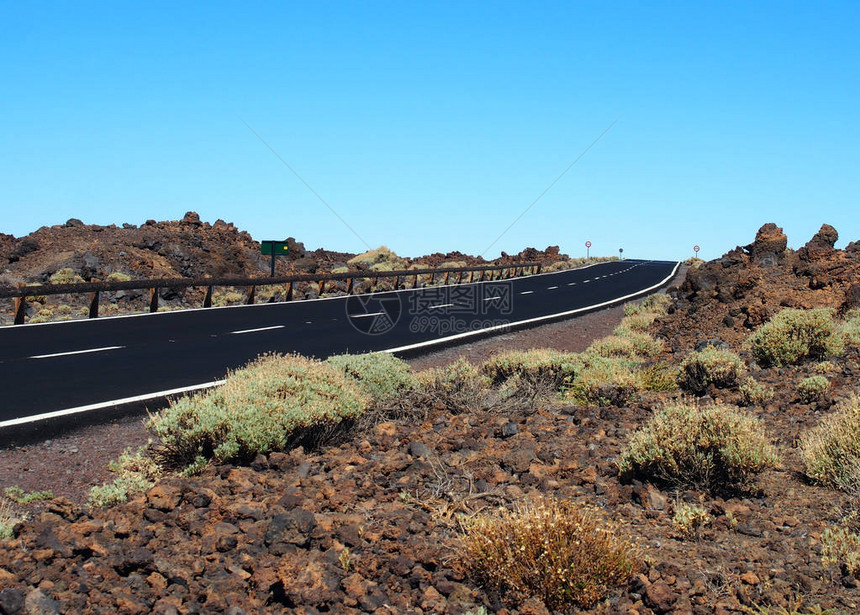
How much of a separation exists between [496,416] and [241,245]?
4332 centimetres

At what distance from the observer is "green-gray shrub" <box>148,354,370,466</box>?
700 centimetres

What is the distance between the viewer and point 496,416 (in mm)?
8664

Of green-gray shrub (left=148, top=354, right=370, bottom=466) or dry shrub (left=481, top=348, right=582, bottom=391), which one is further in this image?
dry shrub (left=481, top=348, right=582, bottom=391)

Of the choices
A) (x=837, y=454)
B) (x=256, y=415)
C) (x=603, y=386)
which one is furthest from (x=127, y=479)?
(x=837, y=454)

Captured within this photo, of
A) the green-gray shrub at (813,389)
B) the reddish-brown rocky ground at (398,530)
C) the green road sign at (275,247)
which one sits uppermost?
the green road sign at (275,247)

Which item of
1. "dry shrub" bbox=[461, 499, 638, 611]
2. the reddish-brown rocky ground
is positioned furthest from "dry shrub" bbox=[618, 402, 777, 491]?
"dry shrub" bbox=[461, 499, 638, 611]

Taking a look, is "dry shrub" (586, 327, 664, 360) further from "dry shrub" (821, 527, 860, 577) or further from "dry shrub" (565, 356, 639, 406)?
"dry shrub" (821, 527, 860, 577)

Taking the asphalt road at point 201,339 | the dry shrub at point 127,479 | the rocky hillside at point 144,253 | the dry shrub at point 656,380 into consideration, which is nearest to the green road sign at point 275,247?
the asphalt road at point 201,339

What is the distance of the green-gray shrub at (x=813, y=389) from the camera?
31.1 feet

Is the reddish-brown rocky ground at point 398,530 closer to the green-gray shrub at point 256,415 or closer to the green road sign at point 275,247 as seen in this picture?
the green-gray shrub at point 256,415

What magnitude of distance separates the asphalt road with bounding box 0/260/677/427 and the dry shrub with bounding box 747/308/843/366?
275 inches

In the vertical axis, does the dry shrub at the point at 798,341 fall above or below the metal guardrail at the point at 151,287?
above

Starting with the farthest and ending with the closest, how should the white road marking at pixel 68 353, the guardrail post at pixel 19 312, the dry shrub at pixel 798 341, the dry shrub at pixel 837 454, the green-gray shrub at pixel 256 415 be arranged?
1. the guardrail post at pixel 19 312
2. the white road marking at pixel 68 353
3. the dry shrub at pixel 798 341
4. the green-gray shrub at pixel 256 415
5. the dry shrub at pixel 837 454

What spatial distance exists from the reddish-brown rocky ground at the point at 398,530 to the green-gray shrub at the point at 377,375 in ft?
3.34
